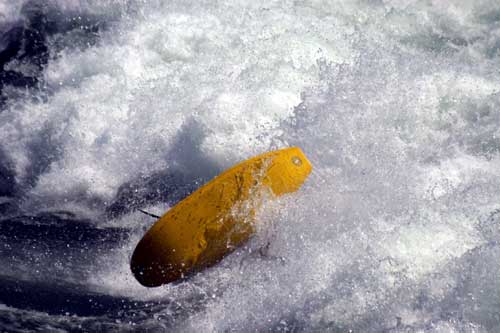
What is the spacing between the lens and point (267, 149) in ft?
14.3

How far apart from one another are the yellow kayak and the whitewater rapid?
13 centimetres

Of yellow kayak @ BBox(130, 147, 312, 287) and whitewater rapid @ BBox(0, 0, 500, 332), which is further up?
yellow kayak @ BBox(130, 147, 312, 287)

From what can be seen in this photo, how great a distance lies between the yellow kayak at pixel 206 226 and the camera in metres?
3.27

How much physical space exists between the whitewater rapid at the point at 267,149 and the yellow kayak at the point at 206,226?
0.13 meters

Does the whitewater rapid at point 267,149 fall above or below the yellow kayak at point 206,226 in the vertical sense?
below

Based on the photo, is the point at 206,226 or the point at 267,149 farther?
the point at 267,149

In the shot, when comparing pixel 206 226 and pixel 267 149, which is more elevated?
pixel 206 226

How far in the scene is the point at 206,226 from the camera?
3287mm

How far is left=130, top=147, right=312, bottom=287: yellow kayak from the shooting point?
3.27 metres

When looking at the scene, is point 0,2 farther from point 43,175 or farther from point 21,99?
point 43,175

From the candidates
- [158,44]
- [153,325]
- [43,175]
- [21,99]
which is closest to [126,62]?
[158,44]

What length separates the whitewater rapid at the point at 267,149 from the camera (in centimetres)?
317

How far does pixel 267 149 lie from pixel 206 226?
122cm

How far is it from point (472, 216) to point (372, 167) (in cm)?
81
